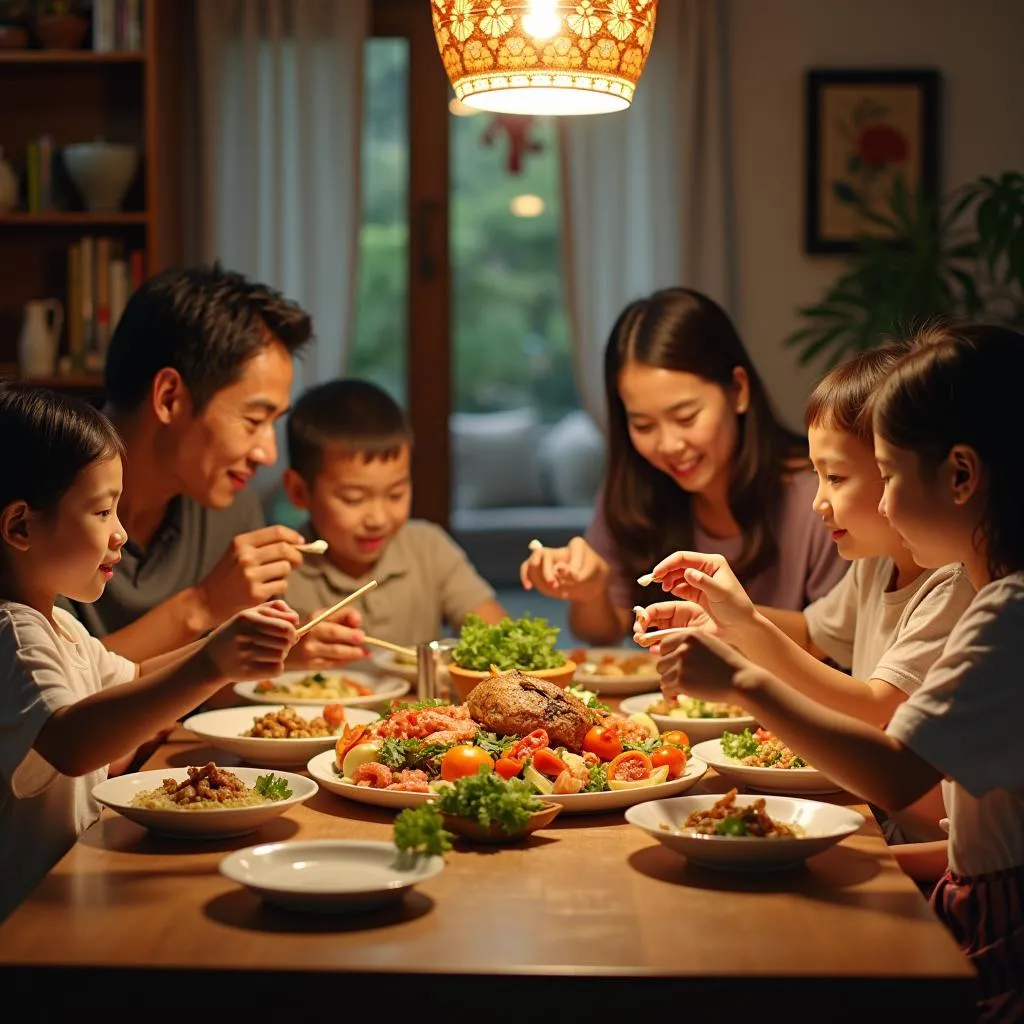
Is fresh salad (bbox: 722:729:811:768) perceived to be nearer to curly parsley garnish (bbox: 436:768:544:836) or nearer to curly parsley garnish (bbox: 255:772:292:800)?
curly parsley garnish (bbox: 436:768:544:836)

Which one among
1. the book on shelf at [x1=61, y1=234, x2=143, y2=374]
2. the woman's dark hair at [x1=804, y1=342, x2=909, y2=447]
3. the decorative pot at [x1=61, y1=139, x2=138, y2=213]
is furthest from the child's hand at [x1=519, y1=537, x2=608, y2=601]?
the decorative pot at [x1=61, y1=139, x2=138, y2=213]

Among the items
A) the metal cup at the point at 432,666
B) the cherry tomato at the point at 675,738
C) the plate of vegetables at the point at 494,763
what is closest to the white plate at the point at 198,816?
the plate of vegetables at the point at 494,763

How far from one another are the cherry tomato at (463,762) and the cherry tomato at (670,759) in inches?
9.9

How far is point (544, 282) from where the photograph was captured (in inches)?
216

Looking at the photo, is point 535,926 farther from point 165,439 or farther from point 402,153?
point 402,153

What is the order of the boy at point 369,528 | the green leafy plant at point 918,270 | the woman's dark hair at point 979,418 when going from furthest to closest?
the green leafy plant at point 918,270 → the boy at point 369,528 → the woman's dark hair at point 979,418

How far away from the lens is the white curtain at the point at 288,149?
4930mm

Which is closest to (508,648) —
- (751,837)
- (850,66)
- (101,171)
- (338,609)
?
(338,609)

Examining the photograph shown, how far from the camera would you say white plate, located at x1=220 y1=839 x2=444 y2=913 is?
1504mm

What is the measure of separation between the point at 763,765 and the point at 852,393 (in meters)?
0.59

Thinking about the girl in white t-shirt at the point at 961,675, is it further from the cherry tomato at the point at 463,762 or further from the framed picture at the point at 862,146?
the framed picture at the point at 862,146

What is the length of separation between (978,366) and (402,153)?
3662 millimetres

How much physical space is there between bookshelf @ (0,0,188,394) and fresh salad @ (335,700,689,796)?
287 centimetres

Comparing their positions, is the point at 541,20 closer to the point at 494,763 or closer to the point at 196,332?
the point at 494,763
